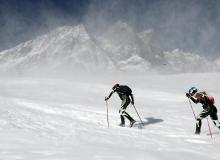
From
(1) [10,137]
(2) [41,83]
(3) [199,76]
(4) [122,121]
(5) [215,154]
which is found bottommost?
(5) [215,154]

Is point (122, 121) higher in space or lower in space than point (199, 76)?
lower

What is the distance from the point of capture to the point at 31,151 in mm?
8344

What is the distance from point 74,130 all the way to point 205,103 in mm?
5574

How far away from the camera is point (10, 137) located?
10.3 m

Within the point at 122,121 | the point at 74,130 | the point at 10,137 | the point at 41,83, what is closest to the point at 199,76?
the point at 41,83

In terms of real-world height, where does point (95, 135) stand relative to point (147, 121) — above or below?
below

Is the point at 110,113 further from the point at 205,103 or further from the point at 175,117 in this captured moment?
the point at 205,103

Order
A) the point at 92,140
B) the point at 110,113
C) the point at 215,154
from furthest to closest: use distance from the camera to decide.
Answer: the point at 110,113 < the point at 92,140 < the point at 215,154

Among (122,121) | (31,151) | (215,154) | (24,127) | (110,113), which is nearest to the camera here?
(31,151)

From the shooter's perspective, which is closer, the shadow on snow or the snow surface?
the snow surface

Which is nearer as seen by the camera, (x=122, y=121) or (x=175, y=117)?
(x=122, y=121)

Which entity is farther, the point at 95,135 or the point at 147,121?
the point at 147,121

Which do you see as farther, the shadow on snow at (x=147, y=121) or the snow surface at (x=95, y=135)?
the shadow on snow at (x=147, y=121)

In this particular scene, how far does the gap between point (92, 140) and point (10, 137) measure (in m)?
2.63
